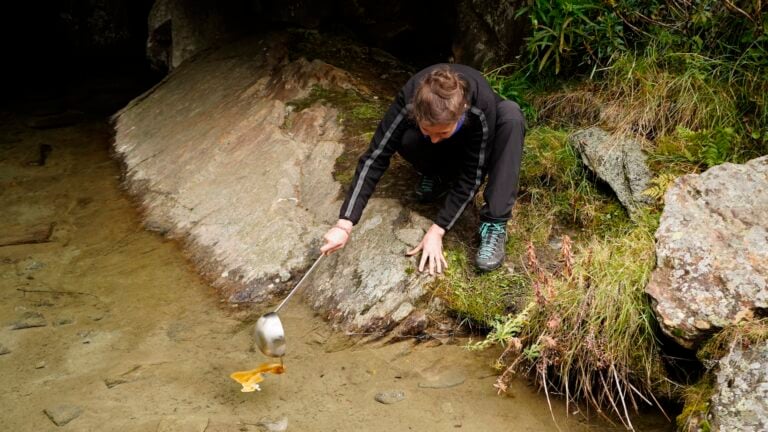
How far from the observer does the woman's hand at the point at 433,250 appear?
12.3 ft

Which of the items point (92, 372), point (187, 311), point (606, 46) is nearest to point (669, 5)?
point (606, 46)

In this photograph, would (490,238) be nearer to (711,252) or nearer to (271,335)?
(711,252)

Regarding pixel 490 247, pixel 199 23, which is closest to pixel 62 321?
pixel 490 247

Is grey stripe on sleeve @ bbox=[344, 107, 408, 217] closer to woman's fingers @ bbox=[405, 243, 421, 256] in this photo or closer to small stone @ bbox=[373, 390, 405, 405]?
woman's fingers @ bbox=[405, 243, 421, 256]

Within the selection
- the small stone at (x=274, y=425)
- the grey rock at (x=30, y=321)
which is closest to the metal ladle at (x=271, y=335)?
the small stone at (x=274, y=425)

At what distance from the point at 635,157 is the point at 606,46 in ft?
2.72

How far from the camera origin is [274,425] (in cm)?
309

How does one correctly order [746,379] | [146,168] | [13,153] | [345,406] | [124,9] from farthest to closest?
[124,9], [13,153], [146,168], [345,406], [746,379]

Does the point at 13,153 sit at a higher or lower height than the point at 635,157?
lower

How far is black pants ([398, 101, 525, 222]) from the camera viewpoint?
139 inches

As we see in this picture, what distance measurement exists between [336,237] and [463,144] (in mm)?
798

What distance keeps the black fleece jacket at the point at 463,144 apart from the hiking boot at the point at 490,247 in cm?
18

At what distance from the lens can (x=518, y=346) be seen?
333cm

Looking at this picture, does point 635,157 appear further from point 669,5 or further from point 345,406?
point 345,406
